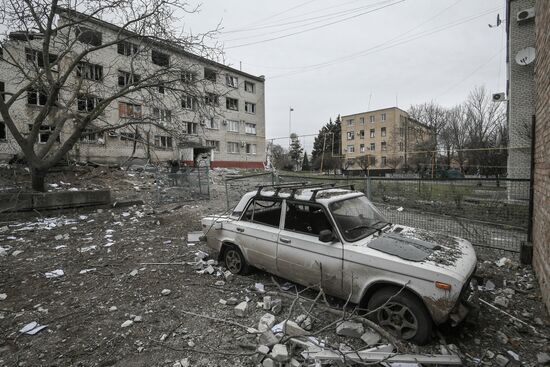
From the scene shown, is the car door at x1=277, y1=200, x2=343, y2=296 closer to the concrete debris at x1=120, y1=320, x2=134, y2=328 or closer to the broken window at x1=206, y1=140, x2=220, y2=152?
the concrete debris at x1=120, y1=320, x2=134, y2=328

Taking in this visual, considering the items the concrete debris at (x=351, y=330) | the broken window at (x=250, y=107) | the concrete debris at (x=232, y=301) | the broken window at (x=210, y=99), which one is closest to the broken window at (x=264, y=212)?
the concrete debris at (x=232, y=301)

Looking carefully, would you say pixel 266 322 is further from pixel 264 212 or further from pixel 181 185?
pixel 181 185

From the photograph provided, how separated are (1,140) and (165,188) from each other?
1687cm

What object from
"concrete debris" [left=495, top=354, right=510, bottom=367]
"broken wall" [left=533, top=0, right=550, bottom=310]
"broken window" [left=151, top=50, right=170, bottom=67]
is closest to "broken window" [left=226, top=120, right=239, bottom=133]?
"broken window" [left=151, top=50, right=170, bottom=67]

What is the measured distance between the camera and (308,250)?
147 inches

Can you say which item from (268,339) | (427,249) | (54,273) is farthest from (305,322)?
(54,273)

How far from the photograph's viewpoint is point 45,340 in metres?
3.14

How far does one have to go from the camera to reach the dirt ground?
2863mm

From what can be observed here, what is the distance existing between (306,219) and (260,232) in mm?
805

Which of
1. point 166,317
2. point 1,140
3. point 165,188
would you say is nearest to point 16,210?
point 165,188

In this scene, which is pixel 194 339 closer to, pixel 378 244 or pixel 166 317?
pixel 166 317

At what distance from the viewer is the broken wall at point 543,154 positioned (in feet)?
11.9

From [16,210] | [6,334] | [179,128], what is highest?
[179,128]

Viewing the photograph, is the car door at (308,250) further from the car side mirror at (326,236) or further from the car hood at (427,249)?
the car hood at (427,249)
